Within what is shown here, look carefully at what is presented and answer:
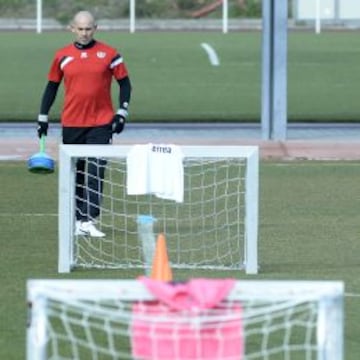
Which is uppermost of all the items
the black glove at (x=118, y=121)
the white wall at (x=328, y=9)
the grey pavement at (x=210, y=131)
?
the white wall at (x=328, y=9)

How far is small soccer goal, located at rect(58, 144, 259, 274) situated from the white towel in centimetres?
3

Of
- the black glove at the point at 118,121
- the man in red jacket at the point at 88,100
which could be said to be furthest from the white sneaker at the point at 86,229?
the black glove at the point at 118,121

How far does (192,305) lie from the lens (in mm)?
5453

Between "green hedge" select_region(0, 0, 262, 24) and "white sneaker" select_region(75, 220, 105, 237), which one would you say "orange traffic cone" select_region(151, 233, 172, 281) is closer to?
"white sneaker" select_region(75, 220, 105, 237)

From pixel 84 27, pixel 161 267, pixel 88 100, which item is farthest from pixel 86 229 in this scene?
pixel 161 267

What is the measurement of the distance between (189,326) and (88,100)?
780 centimetres

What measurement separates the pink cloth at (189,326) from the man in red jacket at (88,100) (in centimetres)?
717

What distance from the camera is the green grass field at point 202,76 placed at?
1043 inches

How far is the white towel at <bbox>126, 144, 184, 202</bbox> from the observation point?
10.7 meters

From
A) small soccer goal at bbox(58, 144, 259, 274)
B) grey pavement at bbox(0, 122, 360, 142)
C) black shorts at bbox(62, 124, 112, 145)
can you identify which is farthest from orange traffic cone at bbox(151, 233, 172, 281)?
grey pavement at bbox(0, 122, 360, 142)

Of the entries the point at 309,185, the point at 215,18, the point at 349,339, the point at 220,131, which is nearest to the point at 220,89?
the point at 220,131

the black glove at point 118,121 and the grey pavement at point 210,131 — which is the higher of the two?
the black glove at point 118,121

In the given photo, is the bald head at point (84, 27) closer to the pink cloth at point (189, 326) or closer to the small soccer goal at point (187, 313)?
the small soccer goal at point (187, 313)

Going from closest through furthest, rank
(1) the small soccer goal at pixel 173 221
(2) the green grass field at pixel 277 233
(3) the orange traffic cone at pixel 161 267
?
(3) the orange traffic cone at pixel 161 267 < (2) the green grass field at pixel 277 233 < (1) the small soccer goal at pixel 173 221
